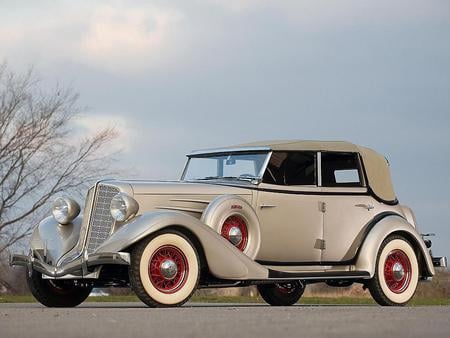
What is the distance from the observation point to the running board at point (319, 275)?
40.3 ft

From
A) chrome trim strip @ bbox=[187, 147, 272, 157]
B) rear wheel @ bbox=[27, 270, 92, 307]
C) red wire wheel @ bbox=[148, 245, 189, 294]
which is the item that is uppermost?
chrome trim strip @ bbox=[187, 147, 272, 157]

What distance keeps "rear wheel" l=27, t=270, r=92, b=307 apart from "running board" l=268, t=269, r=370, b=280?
2.46 metres

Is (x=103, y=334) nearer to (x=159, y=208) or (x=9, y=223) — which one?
(x=159, y=208)

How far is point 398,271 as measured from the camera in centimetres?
1326

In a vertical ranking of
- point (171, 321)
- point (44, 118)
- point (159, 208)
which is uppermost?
point (44, 118)

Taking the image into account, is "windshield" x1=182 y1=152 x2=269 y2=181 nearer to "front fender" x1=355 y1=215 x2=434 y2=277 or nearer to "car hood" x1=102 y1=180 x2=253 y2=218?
"car hood" x1=102 y1=180 x2=253 y2=218

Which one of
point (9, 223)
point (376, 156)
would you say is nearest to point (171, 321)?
point (376, 156)

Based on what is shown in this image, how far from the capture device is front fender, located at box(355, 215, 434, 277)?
13.0m

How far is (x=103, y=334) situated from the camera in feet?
23.0

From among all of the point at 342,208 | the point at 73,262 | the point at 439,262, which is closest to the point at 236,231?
the point at 342,208

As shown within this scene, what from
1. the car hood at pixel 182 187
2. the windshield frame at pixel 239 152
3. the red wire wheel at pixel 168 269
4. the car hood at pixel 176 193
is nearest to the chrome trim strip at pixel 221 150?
the windshield frame at pixel 239 152

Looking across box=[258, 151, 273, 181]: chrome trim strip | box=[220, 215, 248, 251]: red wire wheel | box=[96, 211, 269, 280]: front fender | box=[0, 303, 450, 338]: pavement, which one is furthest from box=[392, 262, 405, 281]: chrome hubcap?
box=[0, 303, 450, 338]: pavement

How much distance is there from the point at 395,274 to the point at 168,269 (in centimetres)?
355

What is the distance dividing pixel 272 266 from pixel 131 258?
2.17 metres
